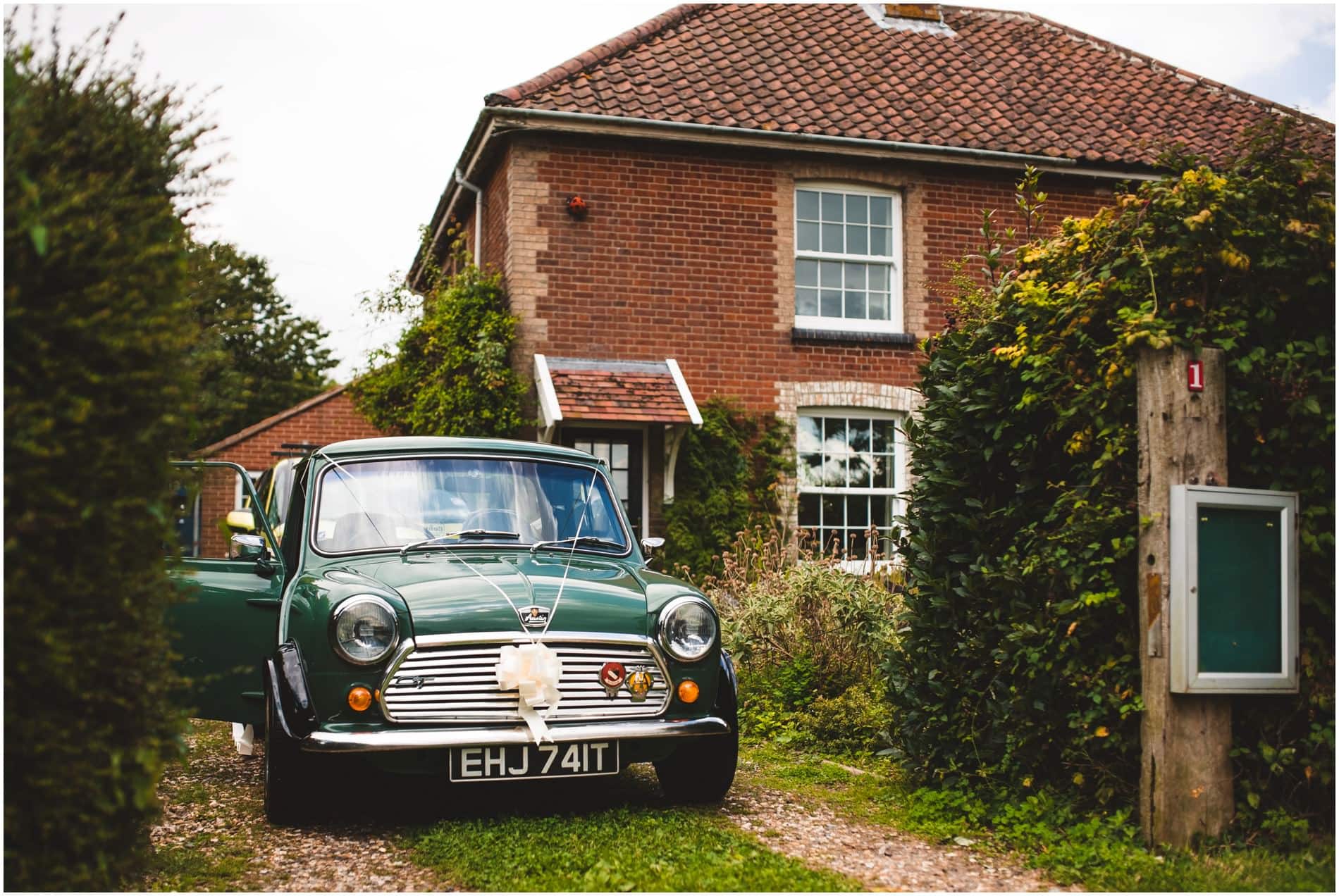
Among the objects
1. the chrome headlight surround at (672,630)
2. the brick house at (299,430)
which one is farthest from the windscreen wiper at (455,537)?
the brick house at (299,430)

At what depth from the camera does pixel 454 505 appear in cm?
609

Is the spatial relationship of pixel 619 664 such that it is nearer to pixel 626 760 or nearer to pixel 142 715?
pixel 626 760

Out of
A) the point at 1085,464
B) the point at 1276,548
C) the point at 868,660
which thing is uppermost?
the point at 1085,464

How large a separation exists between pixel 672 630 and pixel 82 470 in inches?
108

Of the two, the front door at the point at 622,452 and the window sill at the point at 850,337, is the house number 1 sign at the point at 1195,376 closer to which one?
the front door at the point at 622,452

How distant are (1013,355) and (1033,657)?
4.09 ft

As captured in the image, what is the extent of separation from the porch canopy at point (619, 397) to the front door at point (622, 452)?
18cm

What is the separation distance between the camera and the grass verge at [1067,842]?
13.7 feet

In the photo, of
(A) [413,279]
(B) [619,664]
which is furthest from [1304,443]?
(A) [413,279]

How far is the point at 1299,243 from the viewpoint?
454 centimetres

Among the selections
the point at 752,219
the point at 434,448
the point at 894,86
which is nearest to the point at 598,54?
the point at 752,219

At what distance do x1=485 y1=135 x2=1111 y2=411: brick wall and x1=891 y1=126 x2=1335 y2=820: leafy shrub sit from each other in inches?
327

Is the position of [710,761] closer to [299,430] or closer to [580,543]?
[580,543]

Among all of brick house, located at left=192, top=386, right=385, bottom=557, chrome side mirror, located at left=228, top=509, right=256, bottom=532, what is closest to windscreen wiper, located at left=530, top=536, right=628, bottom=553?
chrome side mirror, located at left=228, top=509, right=256, bottom=532
